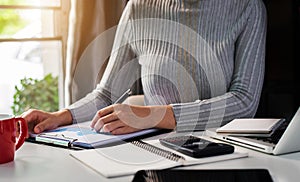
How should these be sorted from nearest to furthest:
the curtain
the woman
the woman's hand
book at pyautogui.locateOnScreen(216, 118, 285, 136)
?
book at pyautogui.locateOnScreen(216, 118, 285, 136)
the woman's hand
the woman
the curtain

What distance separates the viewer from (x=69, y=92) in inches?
92.7

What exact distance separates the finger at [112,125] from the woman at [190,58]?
220 mm

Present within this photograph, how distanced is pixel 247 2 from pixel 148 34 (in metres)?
0.36

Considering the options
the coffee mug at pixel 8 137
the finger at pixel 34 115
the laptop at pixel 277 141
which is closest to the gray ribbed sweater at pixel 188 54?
the finger at pixel 34 115

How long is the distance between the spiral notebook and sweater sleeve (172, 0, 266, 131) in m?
0.27

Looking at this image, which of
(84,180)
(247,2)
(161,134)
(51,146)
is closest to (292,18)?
(247,2)

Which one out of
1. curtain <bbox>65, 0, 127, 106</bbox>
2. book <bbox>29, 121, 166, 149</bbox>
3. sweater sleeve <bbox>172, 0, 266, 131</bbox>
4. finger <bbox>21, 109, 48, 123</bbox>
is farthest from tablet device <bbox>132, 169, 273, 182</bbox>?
curtain <bbox>65, 0, 127, 106</bbox>

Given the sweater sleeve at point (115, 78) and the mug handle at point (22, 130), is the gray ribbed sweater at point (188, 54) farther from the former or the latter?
the mug handle at point (22, 130)

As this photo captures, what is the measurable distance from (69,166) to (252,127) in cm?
43

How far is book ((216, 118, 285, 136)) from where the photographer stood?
1057mm

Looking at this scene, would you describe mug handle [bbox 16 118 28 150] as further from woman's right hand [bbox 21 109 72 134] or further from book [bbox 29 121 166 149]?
woman's right hand [bbox 21 109 72 134]

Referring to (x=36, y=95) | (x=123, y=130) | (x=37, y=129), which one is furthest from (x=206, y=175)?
(x=36, y=95)

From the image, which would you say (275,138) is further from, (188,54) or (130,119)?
(188,54)

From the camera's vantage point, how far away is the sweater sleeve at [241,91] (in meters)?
1.30
